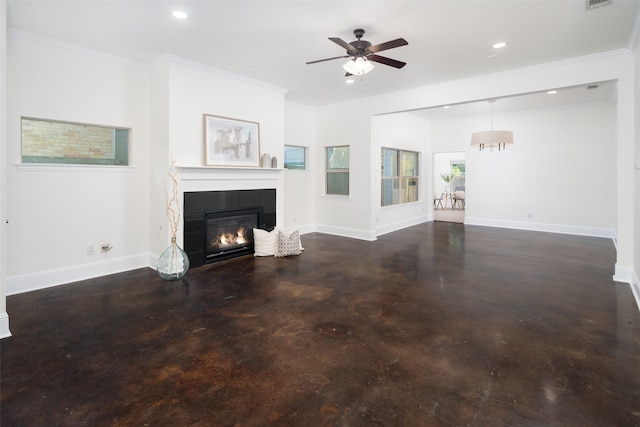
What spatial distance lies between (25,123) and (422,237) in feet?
22.8

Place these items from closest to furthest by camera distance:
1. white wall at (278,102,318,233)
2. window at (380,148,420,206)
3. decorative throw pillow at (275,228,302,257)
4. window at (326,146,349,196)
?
decorative throw pillow at (275,228,302,257)
white wall at (278,102,318,233)
window at (326,146,349,196)
window at (380,148,420,206)

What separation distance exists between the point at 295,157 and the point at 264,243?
2631mm

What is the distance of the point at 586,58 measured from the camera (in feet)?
14.5

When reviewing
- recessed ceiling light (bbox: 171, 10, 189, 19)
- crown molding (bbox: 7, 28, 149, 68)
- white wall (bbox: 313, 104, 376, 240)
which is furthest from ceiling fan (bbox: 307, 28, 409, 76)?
white wall (bbox: 313, 104, 376, 240)

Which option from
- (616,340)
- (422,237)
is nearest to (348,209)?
(422,237)

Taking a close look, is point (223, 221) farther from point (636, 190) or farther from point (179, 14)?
point (636, 190)

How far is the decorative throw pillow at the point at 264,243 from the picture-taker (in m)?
5.64

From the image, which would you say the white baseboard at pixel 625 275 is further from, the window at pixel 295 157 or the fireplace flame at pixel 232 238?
the window at pixel 295 157

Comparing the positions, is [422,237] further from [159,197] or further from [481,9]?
[159,197]

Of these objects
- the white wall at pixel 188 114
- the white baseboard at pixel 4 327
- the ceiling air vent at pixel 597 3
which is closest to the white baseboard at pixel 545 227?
the ceiling air vent at pixel 597 3

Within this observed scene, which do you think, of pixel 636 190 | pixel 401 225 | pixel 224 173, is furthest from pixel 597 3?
pixel 401 225

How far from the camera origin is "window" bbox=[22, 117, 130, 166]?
3.97 meters

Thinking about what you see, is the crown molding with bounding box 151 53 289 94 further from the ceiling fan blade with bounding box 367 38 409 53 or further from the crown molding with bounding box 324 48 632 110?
the ceiling fan blade with bounding box 367 38 409 53

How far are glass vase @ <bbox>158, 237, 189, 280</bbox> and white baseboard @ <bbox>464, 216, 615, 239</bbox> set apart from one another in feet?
25.4
